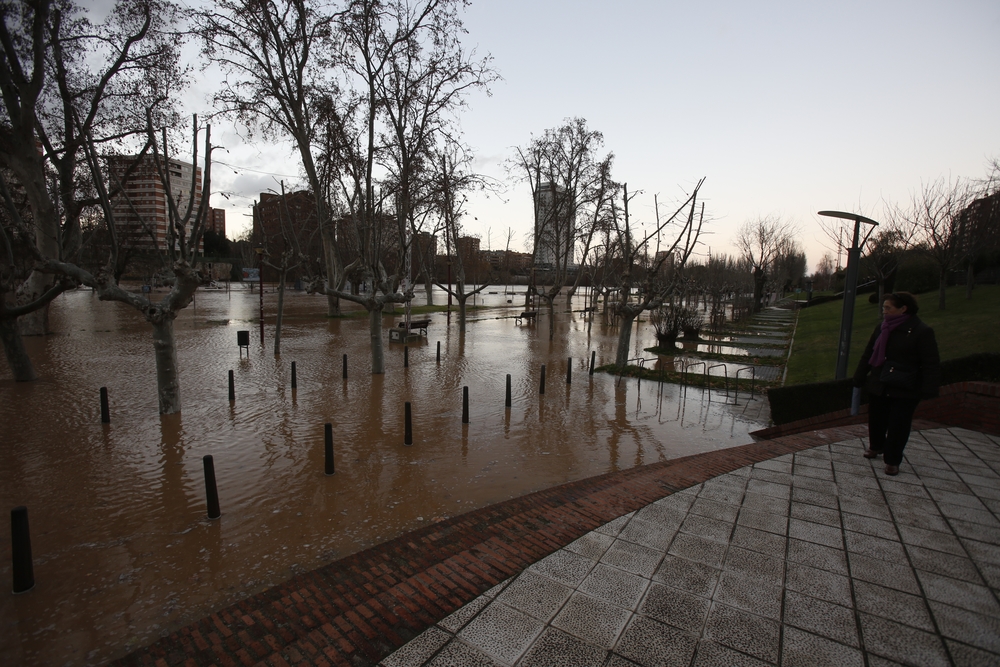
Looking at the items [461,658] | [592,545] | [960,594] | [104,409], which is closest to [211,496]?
[461,658]

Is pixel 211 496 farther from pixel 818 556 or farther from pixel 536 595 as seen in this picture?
pixel 818 556

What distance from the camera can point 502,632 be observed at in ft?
9.53

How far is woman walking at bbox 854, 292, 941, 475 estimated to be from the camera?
4656 mm

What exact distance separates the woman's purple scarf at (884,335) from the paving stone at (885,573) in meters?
2.28

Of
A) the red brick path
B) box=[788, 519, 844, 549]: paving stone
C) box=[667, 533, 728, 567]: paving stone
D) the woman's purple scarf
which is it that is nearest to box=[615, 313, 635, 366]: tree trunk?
the woman's purple scarf

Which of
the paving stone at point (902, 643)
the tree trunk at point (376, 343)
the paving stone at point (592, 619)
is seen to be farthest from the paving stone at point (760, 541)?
the tree trunk at point (376, 343)

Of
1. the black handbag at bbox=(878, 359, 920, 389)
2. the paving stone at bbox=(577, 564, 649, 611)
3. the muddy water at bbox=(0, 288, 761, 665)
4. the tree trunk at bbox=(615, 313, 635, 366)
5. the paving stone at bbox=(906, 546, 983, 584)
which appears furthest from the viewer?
the tree trunk at bbox=(615, 313, 635, 366)

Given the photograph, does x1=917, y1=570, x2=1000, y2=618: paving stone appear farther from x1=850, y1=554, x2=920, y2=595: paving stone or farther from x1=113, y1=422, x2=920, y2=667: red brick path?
x1=113, y1=422, x2=920, y2=667: red brick path

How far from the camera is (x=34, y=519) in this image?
540 centimetres

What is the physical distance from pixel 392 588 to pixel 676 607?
6.31ft

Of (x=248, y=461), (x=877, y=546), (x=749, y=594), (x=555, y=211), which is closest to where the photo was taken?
(x=749, y=594)

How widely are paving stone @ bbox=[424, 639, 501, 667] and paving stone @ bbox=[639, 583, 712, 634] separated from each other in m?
1.03

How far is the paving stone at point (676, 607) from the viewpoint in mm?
2938

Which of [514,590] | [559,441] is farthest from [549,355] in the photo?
[514,590]
